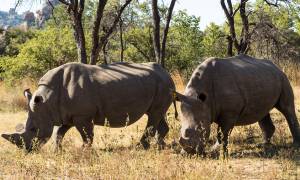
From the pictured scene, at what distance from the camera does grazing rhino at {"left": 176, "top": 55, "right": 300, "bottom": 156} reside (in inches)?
298

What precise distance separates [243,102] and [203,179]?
278 cm

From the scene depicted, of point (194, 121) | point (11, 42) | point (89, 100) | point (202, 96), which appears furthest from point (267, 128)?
point (11, 42)

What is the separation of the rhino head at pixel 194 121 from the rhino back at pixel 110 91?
1.33 meters

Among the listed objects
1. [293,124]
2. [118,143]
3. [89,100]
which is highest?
[89,100]

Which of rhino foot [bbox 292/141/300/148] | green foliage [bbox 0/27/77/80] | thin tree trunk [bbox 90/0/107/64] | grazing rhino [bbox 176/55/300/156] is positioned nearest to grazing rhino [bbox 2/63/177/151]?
grazing rhino [bbox 176/55/300/156]

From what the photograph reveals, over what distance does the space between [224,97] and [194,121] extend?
719mm

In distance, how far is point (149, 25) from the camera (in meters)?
28.5

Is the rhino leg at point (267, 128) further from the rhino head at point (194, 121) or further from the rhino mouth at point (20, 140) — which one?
the rhino mouth at point (20, 140)

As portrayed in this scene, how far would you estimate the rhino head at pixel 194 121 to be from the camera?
24.2ft

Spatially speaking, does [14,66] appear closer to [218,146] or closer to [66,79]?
[66,79]

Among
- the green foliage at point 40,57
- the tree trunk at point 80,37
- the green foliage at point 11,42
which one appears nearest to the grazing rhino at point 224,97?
the tree trunk at point 80,37

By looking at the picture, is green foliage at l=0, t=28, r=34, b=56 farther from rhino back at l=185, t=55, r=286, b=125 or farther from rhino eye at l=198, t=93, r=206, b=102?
rhino eye at l=198, t=93, r=206, b=102

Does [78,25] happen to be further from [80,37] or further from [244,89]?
[244,89]

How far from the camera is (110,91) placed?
8.81 meters
